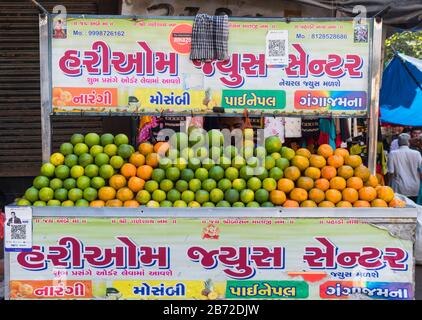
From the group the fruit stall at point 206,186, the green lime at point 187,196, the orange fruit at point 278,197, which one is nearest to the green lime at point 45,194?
the fruit stall at point 206,186

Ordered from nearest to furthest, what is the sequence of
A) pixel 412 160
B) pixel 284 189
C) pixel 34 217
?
pixel 34 217, pixel 284 189, pixel 412 160

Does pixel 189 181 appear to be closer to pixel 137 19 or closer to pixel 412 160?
pixel 137 19

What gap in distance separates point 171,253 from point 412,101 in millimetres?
7490

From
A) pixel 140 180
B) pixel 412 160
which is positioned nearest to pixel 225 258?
pixel 140 180

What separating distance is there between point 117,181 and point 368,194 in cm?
182

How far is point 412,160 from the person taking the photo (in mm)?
7379

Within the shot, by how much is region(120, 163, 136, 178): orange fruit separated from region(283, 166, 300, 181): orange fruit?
3.71ft

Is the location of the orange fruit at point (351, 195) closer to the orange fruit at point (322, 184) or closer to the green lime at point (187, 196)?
the orange fruit at point (322, 184)

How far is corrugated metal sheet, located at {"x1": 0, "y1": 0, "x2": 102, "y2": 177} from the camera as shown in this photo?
6.67m

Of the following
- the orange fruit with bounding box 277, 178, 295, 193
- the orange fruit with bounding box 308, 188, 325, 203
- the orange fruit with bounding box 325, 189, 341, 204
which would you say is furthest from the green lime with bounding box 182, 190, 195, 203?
the orange fruit with bounding box 325, 189, 341, 204

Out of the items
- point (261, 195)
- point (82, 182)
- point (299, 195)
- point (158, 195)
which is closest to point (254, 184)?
point (261, 195)

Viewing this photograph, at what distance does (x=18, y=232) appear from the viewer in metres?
3.26

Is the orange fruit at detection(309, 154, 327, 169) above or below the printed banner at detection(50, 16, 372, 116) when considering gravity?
below

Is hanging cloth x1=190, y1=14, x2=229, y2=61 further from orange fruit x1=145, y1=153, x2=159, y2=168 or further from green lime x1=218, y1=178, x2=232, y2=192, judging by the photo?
green lime x1=218, y1=178, x2=232, y2=192
